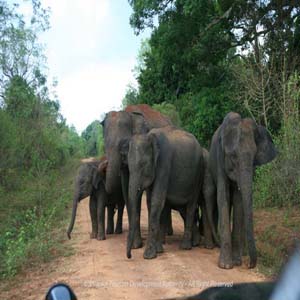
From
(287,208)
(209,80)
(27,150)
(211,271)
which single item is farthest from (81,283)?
(27,150)

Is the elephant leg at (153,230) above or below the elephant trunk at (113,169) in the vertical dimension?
below

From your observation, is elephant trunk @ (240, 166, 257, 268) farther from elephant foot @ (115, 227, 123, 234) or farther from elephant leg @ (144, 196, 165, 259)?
elephant foot @ (115, 227, 123, 234)

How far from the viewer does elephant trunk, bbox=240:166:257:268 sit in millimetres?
Answer: 7149

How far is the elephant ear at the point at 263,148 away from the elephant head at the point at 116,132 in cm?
288

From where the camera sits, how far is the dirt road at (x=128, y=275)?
6.63 meters

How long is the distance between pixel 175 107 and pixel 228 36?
21.1 feet

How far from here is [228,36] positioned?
17.4 metres

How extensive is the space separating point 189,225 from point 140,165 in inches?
70.7

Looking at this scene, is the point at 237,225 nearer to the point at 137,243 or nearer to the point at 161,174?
the point at 161,174

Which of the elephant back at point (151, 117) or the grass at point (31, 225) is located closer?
the grass at point (31, 225)

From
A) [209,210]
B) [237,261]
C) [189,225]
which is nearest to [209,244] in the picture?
[189,225]

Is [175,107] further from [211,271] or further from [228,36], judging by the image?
[211,271]

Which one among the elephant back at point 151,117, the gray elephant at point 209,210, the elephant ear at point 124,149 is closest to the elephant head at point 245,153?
the gray elephant at point 209,210

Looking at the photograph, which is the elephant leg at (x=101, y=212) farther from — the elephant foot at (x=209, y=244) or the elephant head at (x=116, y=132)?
the elephant foot at (x=209, y=244)
